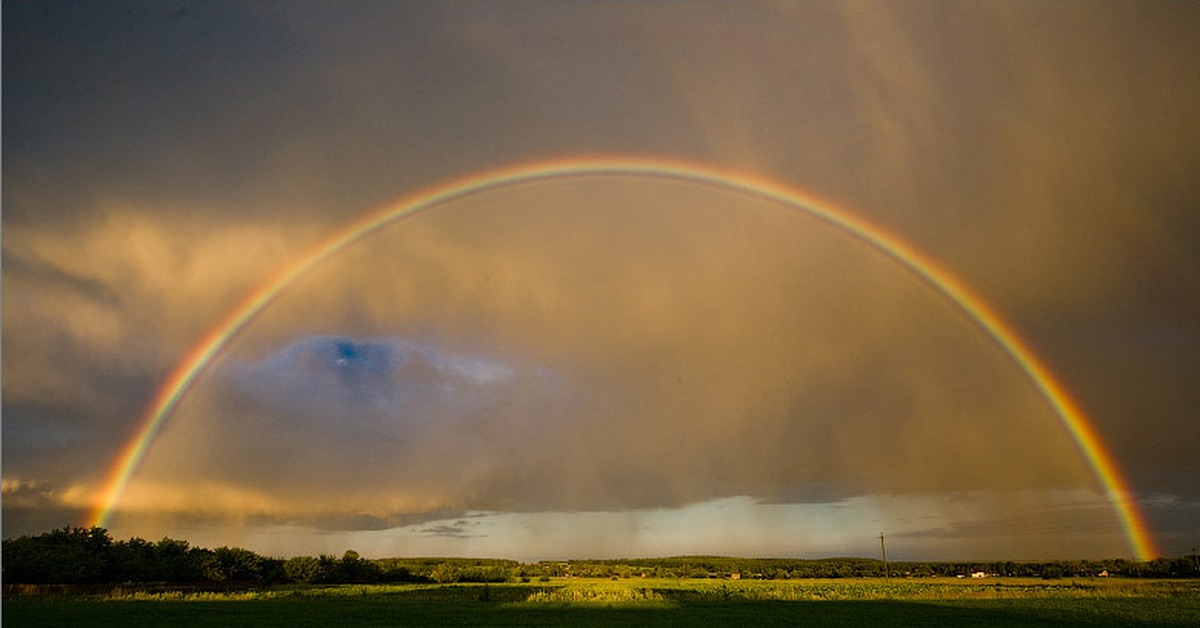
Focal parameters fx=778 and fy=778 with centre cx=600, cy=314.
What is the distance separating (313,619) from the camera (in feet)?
153

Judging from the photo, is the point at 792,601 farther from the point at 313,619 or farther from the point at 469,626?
the point at 313,619

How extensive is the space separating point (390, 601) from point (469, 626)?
27.1 m

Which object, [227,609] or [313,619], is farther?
[227,609]

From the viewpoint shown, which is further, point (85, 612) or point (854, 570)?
point (854, 570)

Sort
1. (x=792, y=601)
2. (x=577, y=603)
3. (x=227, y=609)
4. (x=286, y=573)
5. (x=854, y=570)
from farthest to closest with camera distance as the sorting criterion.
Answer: (x=854, y=570) < (x=286, y=573) < (x=792, y=601) < (x=577, y=603) < (x=227, y=609)

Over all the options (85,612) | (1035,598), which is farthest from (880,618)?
(85,612)

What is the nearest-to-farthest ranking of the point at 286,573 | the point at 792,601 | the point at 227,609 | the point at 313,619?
the point at 313,619, the point at 227,609, the point at 792,601, the point at 286,573

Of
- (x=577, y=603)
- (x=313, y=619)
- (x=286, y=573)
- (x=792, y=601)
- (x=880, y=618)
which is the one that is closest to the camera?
(x=313, y=619)

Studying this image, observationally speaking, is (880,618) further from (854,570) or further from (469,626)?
(854,570)

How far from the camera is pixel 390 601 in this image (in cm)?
6725

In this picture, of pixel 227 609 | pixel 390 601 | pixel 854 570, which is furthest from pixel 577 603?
pixel 854 570

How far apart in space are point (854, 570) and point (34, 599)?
162693 millimetres

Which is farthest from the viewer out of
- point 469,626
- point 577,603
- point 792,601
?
point 792,601

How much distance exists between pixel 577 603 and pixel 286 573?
61.1 m
